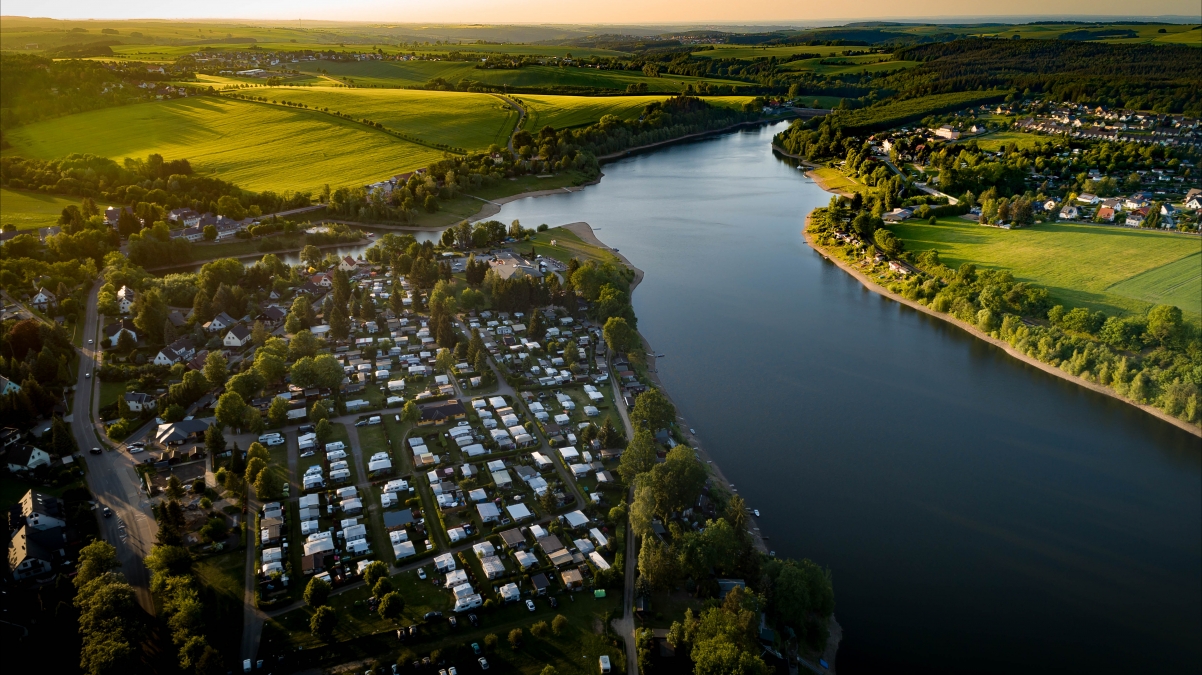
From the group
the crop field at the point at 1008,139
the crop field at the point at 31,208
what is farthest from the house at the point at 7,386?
the crop field at the point at 1008,139

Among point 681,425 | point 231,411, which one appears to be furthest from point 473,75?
point 681,425

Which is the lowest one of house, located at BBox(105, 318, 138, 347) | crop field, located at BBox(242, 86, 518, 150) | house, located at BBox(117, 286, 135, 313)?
house, located at BBox(105, 318, 138, 347)

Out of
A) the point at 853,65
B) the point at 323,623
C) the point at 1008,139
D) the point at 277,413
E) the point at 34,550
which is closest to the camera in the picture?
the point at 323,623

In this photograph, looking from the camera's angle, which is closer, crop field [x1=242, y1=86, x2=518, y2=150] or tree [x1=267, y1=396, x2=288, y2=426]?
tree [x1=267, y1=396, x2=288, y2=426]

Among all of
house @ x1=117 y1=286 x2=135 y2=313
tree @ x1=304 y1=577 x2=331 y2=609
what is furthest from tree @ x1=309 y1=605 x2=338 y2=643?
house @ x1=117 y1=286 x2=135 y2=313

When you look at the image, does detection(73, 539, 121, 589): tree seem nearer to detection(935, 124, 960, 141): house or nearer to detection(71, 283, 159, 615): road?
detection(71, 283, 159, 615): road

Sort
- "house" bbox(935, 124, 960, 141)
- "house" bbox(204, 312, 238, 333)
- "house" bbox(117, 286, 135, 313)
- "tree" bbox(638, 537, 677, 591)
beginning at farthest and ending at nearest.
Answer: "house" bbox(935, 124, 960, 141) → "house" bbox(117, 286, 135, 313) → "house" bbox(204, 312, 238, 333) → "tree" bbox(638, 537, 677, 591)

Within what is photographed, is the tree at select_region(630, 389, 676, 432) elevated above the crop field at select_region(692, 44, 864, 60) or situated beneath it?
situated beneath

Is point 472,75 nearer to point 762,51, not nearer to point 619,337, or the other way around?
point 762,51
